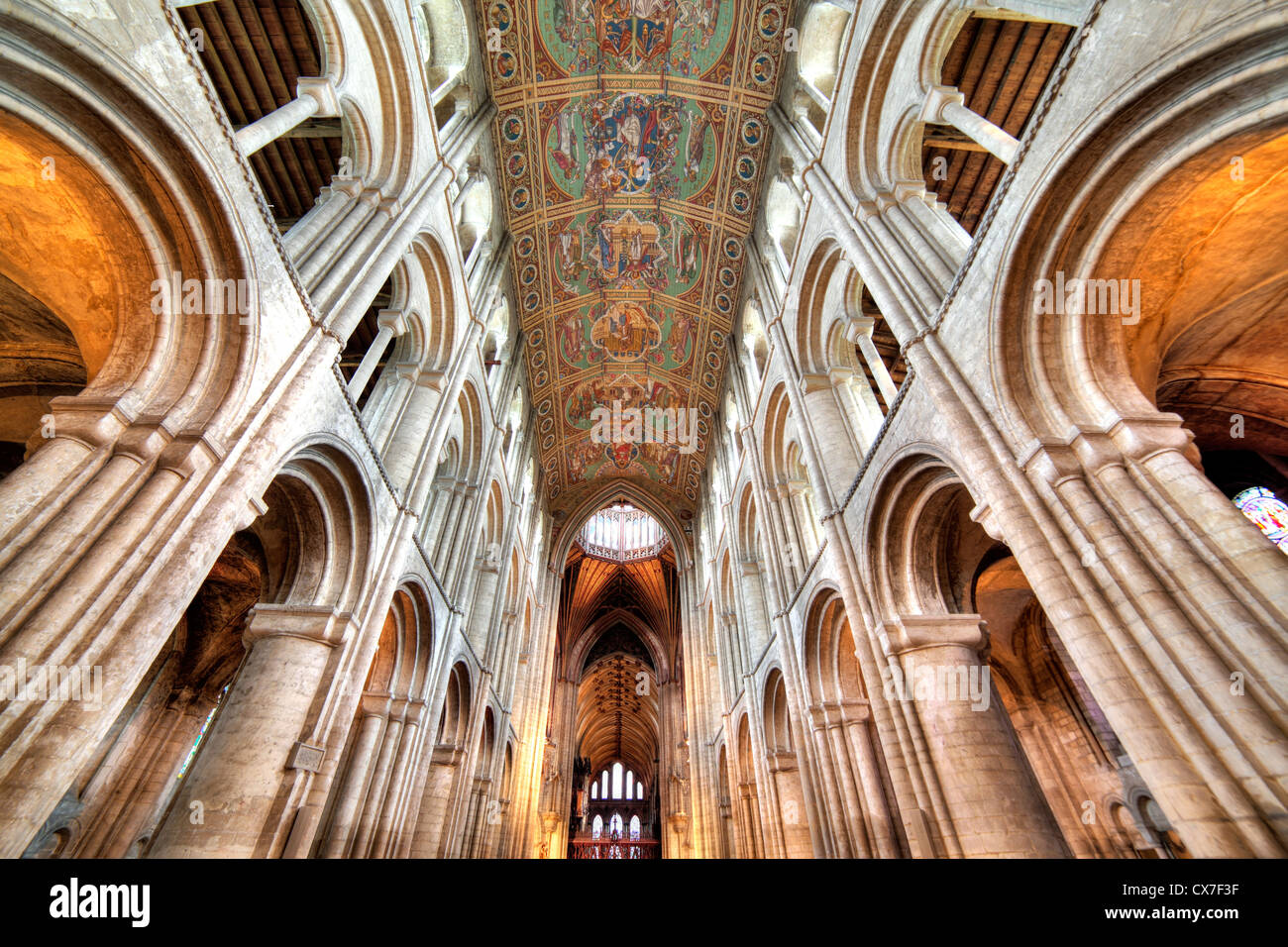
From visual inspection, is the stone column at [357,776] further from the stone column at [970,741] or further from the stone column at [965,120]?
the stone column at [965,120]

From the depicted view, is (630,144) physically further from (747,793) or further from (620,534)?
(620,534)

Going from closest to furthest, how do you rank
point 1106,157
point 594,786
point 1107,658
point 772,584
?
1. point 1107,658
2. point 1106,157
3. point 772,584
4. point 594,786

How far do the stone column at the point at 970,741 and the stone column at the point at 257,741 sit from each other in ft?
21.9

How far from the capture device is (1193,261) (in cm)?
467

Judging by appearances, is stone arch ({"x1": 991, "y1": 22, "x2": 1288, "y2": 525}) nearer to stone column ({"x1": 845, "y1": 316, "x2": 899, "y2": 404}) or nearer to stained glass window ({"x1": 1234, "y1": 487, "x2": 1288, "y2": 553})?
stone column ({"x1": 845, "y1": 316, "x2": 899, "y2": 404})

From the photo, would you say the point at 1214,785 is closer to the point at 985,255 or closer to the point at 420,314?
the point at 985,255

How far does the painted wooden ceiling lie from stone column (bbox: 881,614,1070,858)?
11.0m

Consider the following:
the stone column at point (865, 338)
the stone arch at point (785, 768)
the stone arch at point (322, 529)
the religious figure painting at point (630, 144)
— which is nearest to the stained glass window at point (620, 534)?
the stone arch at point (785, 768)

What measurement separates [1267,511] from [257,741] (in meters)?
13.1

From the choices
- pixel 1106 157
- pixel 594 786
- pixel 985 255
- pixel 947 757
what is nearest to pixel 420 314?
pixel 985 255

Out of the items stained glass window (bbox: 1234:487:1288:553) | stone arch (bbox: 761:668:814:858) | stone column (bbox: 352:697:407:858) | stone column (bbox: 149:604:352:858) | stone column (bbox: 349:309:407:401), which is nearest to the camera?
stone column (bbox: 149:604:352:858)

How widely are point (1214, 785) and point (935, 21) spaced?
342 inches

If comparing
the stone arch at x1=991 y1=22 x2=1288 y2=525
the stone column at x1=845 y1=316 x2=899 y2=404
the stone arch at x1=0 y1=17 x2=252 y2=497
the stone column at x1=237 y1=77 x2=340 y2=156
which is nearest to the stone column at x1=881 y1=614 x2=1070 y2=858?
the stone arch at x1=991 y1=22 x2=1288 y2=525

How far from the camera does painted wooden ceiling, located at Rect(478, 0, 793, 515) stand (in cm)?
1178
